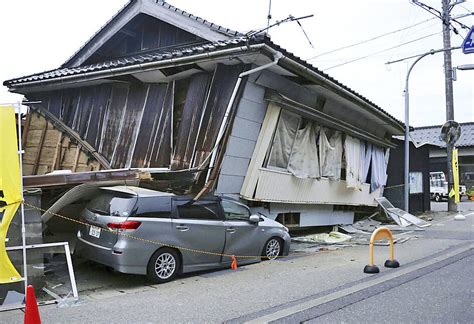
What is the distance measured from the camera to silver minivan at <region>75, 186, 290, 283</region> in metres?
6.77

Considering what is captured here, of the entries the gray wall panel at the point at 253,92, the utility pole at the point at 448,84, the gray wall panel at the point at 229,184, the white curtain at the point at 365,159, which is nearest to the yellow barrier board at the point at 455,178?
the utility pole at the point at 448,84

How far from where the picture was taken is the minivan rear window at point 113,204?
6.98 meters

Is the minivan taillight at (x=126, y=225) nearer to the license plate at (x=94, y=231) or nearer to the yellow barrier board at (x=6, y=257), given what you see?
the license plate at (x=94, y=231)

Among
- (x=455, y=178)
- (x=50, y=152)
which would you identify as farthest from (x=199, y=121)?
(x=455, y=178)

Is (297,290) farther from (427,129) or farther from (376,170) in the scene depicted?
(427,129)

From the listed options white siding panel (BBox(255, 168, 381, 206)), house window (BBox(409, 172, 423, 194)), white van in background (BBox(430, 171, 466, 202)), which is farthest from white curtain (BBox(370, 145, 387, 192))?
white van in background (BBox(430, 171, 466, 202))

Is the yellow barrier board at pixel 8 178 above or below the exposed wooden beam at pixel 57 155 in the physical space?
below

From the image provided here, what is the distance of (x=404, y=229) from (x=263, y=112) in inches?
303

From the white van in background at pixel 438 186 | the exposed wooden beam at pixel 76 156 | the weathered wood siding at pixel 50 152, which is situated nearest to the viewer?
the exposed wooden beam at pixel 76 156

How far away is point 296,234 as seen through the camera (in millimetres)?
12688

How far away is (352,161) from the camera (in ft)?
45.3

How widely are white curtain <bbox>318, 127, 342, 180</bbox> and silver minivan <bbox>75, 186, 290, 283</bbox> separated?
427 cm

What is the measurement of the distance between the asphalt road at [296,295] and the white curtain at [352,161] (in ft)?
15.2

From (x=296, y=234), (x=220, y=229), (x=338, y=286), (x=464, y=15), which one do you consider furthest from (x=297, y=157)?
(x=464, y=15)
